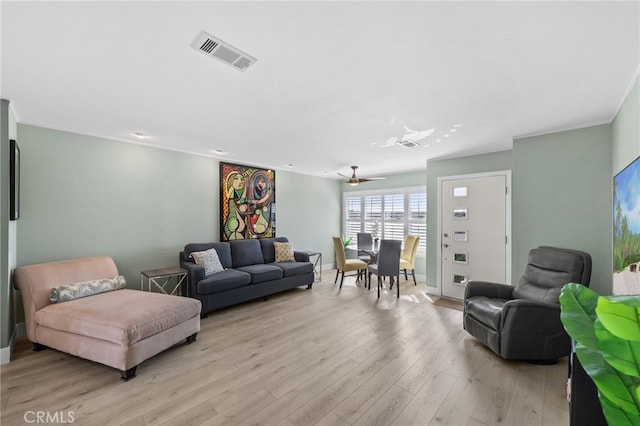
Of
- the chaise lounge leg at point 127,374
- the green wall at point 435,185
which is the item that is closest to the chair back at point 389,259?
the green wall at point 435,185

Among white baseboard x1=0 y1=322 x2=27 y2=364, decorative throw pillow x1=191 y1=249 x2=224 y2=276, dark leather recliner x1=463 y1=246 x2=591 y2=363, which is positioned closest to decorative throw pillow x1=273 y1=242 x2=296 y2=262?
decorative throw pillow x1=191 y1=249 x2=224 y2=276

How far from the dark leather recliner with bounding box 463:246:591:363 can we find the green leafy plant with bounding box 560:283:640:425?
185 centimetres

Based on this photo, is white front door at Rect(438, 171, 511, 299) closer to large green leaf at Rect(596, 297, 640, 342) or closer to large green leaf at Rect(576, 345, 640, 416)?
large green leaf at Rect(576, 345, 640, 416)

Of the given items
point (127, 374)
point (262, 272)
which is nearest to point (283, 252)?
point (262, 272)

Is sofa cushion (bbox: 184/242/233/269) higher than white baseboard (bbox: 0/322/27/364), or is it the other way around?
sofa cushion (bbox: 184/242/233/269)

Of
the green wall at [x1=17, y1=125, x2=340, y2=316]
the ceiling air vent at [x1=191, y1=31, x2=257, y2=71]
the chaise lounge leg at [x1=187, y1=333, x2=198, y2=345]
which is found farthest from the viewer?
the green wall at [x1=17, y1=125, x2=340, y2=316]

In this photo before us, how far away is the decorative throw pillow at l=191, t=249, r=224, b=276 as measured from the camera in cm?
405

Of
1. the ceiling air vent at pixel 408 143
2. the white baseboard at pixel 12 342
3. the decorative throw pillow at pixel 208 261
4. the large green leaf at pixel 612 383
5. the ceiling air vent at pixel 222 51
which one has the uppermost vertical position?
the ceiling air vent at pixel 222 51

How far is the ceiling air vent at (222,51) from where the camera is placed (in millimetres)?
1598

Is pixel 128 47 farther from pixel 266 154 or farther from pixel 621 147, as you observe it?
pixel 621 147

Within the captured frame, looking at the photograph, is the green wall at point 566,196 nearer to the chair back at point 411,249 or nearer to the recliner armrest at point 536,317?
the recliner armrest at point 536,317

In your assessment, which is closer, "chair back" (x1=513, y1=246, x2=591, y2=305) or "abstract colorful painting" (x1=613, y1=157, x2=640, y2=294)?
"abstract colorful painting" (x1=613, y1=157, x2=640, y2=294)

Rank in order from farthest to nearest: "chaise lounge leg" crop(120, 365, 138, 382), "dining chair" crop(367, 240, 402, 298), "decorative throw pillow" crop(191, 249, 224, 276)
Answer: "dining chair" crop(367, 240, 402, 298), "decorative throw pillow" crop(191, 249, 224, 276), "chaise lounge leg" crop(120, 365, 138, 382)

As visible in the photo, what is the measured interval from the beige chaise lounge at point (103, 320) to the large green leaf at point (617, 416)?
292 cm
